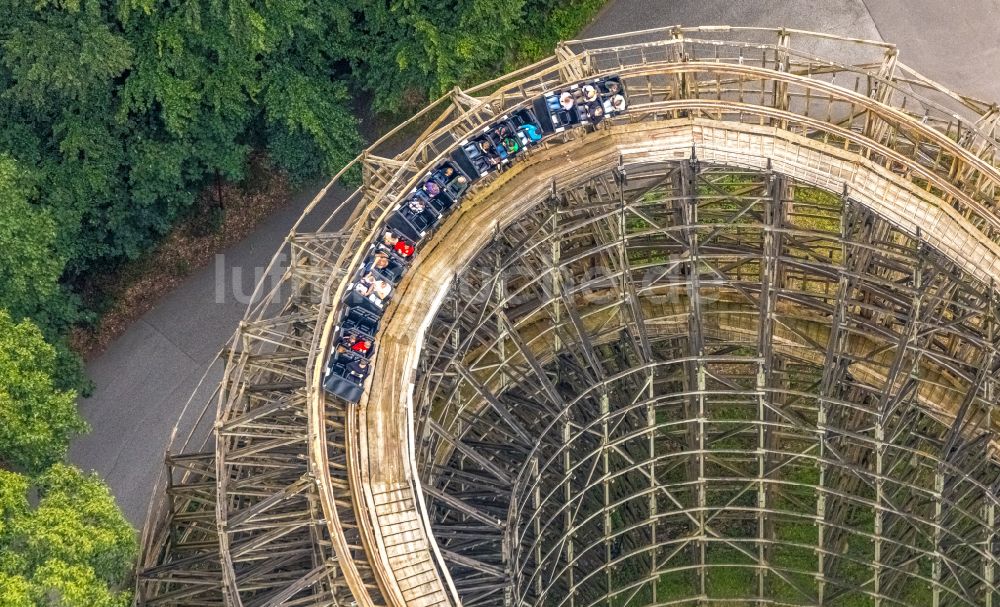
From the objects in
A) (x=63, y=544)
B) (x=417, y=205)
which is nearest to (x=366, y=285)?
(x=417, y=205)

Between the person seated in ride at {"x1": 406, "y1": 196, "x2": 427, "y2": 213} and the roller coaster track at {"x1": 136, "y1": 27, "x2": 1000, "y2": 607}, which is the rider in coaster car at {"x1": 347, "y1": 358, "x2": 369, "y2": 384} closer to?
the roller coaster track at {"x1": 136, "y1": 27, "x2": 1000, "y2": 607}

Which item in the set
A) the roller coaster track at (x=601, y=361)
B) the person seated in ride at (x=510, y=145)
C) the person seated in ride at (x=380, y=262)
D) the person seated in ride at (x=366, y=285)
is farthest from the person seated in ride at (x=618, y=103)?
the person seated in ride at (x=366, y=285)

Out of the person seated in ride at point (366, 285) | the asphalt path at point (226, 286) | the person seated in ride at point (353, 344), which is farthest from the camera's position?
the asphalt path at point (226, 286)

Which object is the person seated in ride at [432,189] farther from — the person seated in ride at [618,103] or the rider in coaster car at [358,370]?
the person seated in ride at [618,103]

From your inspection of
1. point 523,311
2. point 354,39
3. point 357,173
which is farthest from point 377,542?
point 354,39

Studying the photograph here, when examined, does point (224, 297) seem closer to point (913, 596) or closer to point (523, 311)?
point (523, 311)

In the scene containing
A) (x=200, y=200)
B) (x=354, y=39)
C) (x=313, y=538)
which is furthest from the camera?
(x=200, y=200)
